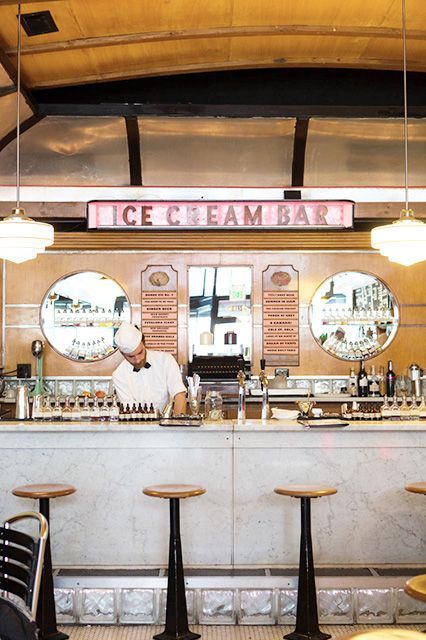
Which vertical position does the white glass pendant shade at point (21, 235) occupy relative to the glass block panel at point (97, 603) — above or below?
above

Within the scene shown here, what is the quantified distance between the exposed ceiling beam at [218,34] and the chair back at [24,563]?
3817 millimetres

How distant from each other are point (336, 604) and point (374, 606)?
0.73 ft

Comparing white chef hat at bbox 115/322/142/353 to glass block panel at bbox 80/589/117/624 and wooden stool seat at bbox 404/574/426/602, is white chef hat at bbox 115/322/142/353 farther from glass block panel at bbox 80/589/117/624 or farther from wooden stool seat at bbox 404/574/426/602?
wooden stool seat at bbox 404/574/426/602

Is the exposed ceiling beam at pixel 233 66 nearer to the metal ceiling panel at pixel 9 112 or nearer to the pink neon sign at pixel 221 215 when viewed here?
the metal ceiling panel at pixel 9 112

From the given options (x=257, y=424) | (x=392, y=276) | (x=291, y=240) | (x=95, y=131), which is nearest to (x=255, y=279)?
(x=291, y=240)

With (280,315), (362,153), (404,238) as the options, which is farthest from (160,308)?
(404,238)

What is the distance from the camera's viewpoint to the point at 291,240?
8.99 metres

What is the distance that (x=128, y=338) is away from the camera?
6.39m

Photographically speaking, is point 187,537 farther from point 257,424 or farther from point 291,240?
point 291,240

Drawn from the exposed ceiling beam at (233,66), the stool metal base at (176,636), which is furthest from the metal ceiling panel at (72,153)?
the stool metal base at (176,636)

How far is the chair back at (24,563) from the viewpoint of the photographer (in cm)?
298

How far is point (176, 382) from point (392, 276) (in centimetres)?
352

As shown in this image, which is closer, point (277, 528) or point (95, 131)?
point (277, 528)

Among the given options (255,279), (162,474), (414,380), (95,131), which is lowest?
(162,474)
